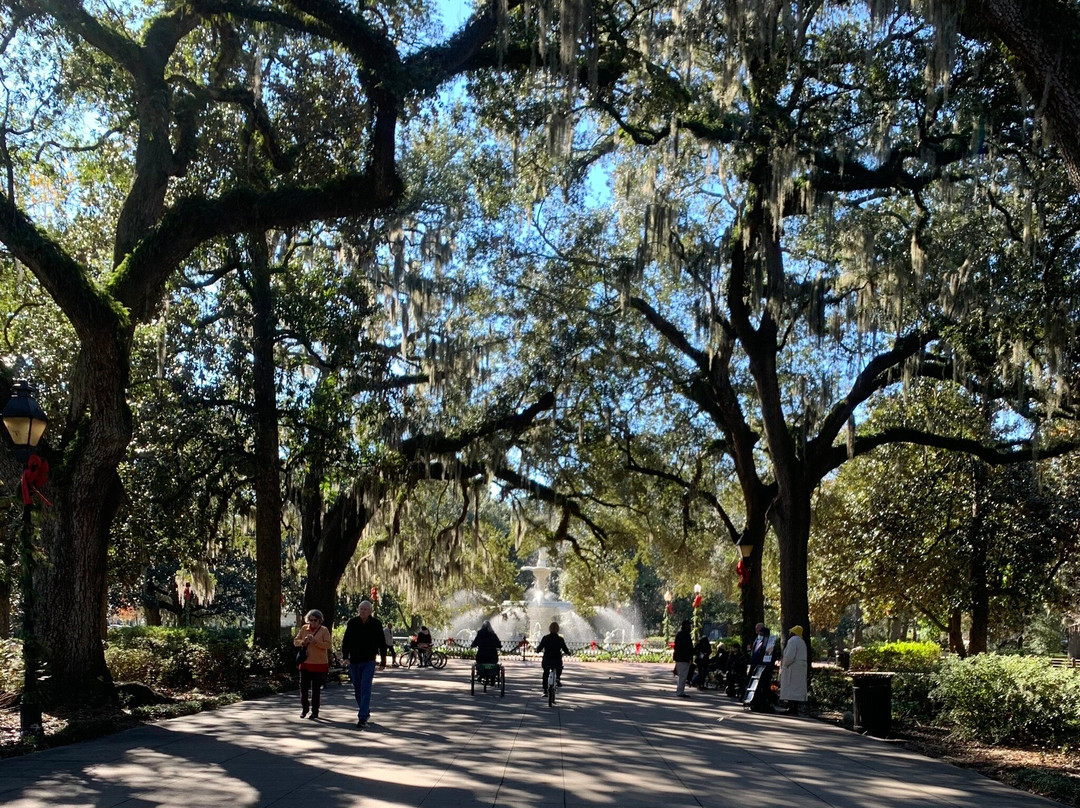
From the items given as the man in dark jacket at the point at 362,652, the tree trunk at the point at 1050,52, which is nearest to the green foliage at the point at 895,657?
the man in dark jacket at the point at 362,652

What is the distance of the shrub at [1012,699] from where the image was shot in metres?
12.0

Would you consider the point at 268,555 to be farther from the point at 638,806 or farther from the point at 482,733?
the point at 638,806

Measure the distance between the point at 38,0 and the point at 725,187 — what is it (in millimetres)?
10848

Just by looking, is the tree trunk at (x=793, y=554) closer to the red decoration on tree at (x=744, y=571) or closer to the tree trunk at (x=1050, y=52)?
the red decoration on tree at (x=744, y=571)

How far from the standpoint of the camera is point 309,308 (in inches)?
837

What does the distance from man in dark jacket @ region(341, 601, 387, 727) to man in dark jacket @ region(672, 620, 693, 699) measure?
988 cm

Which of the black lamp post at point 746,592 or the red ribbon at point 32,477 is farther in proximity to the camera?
the black lamp post at point 746,592

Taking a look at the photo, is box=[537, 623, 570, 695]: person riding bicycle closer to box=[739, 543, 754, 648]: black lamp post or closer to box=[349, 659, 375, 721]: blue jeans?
box=[349, 659, 375, 721]: blue jeans

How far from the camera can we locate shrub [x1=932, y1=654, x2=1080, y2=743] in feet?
39.2

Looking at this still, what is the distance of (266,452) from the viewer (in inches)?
831

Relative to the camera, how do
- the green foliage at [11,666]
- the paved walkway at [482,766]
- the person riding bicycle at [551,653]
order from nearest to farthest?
the paved walkway at [482,766], the green foliage at [11,666], the person riding bicycle at [551,653]

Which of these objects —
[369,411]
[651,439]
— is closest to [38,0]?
[369,411]

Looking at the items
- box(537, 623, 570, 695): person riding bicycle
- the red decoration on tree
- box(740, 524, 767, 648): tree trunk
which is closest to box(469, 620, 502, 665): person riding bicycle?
box(537, 623, 570, 695): person riding bicycle

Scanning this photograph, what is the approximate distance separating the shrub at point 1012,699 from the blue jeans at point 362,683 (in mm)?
8043
